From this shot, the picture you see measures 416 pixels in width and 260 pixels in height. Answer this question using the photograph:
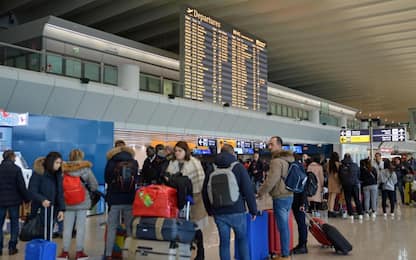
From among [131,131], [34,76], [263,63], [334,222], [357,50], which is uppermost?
[357,50]

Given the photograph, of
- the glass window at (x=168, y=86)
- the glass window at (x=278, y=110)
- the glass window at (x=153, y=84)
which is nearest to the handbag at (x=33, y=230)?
the glass window at (x=153, y=84)

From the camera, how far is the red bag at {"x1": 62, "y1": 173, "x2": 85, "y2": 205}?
5.57 metres

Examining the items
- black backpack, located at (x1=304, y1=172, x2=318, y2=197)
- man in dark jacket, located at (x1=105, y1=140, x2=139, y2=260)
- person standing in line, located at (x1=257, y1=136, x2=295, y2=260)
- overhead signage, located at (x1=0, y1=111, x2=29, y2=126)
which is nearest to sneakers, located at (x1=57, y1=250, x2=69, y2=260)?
man in dark jacket, located at (x1=105, y1=140, x2=139, y2=260)

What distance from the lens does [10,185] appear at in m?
6.10

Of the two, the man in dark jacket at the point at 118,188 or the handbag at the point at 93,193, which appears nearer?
the man in dark jacket at the point at 118,188

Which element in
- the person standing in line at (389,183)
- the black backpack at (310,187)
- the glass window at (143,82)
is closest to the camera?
the black backpack at (310,187)

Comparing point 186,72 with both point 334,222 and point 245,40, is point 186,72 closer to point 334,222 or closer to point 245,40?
point 245,40

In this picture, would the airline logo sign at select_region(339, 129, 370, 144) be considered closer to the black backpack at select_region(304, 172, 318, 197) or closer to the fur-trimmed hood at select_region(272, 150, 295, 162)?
the black backpack at select_region(304, 172, 318, 197)

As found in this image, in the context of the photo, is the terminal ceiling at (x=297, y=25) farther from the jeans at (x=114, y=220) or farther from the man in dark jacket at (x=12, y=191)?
the jeans at (x=114, y=220)

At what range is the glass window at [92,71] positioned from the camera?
1173 centimetres

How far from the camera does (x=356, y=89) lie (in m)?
30.6

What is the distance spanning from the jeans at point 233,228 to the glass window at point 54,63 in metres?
7.69

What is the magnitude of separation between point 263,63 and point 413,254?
10.3m

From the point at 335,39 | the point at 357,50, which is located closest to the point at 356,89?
the point at 357,50
